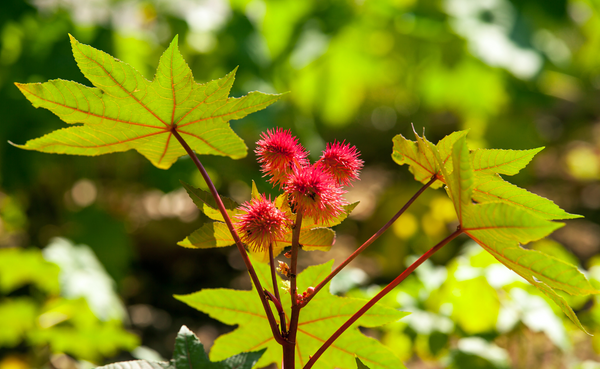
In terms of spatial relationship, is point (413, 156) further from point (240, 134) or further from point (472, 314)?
point (240, 134)

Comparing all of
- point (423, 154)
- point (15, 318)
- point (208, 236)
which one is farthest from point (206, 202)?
point (15, 318)

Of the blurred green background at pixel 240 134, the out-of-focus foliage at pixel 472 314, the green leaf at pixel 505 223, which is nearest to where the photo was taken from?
the green leaf at pixel 505 223

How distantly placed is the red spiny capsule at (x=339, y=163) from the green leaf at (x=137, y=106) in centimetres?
8

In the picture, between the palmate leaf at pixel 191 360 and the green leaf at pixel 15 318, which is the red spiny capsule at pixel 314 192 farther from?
the green leaf at pixel 15 318

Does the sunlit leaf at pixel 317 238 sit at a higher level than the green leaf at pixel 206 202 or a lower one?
lower

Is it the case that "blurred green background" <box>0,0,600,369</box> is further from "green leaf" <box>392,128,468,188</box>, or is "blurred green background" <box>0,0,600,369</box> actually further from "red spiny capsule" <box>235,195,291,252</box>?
"red spiny capsule" <box>235,195,291,252</box>

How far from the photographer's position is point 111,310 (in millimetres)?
1414

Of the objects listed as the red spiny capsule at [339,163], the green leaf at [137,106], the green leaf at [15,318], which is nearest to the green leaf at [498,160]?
the red spiny capsule at [339,163]

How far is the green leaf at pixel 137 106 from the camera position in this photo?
1.44ft

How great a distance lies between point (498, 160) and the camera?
48 cm

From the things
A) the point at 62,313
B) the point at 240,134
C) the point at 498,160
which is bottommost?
the point at 498,160

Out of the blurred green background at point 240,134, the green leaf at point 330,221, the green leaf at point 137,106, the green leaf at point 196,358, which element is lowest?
the green leaf at point 196,358

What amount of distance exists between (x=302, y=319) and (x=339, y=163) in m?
0.22

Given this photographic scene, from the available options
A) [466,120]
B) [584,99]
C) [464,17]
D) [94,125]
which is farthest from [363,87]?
[94,125]
